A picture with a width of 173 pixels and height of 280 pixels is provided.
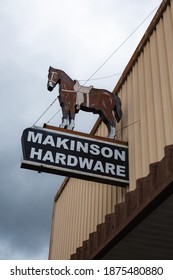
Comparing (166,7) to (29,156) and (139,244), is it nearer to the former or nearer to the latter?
(29,156)

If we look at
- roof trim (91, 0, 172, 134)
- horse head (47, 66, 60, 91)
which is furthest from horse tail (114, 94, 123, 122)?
horse head (47, 66, 60, 91)

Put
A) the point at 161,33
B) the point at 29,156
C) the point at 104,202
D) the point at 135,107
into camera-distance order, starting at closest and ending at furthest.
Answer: the point at 29,156, the point at 161,33, the point at 135,107, the point at 104,202

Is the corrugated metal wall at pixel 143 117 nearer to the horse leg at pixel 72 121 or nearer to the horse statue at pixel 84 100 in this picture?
the horse statue at pixel 84 100

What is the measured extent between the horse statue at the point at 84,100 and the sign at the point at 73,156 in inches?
46.9

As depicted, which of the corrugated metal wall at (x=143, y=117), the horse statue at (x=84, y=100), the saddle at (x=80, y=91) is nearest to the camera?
the corrugated metal wall at (x=143, y=117)

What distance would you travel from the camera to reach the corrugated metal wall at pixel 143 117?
8688 millimetres

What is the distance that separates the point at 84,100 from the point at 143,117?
213 cm

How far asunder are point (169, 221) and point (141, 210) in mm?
516

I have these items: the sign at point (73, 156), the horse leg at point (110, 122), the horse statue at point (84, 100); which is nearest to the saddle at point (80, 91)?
the horse statue at point (84, 100)

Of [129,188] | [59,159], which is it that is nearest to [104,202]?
[129,188]

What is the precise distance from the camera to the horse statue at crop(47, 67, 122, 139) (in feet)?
36.2

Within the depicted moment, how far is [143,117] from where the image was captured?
31.9 feet

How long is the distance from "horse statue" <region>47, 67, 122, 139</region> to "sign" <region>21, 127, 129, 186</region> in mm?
1191

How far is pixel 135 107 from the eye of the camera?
1040cm
